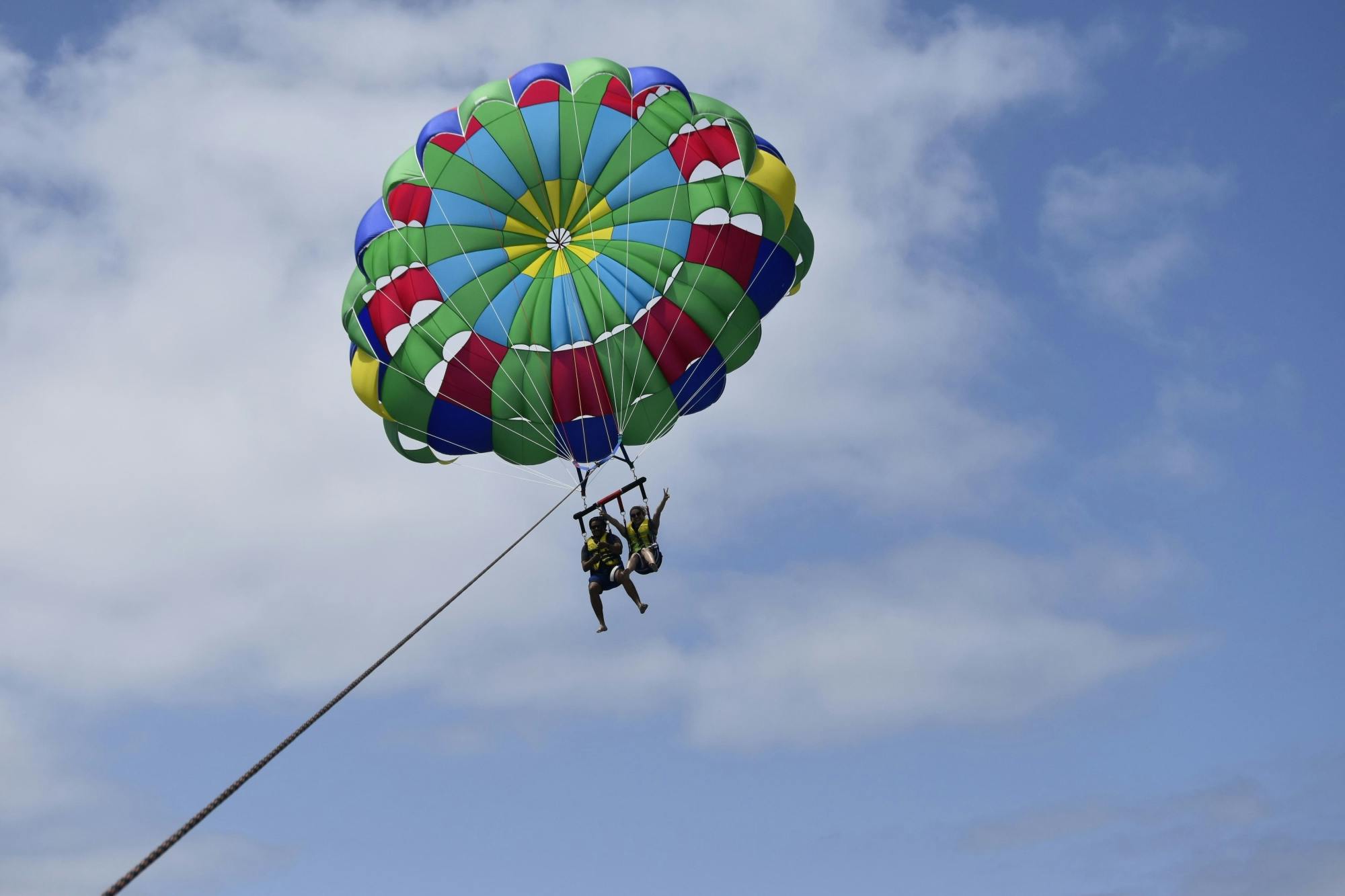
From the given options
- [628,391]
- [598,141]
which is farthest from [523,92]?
[628,391]

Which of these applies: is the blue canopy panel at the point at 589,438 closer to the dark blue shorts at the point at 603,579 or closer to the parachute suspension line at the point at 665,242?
the parachute suspension line at the point at 665,242

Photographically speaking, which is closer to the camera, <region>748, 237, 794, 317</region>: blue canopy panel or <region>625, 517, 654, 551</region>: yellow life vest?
<region>625, 517, 654, 551</region>: yellow life vest

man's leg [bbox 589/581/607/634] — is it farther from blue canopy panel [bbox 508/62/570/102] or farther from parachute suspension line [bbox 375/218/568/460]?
blue canopy panel [bbox 508/62/570/102]

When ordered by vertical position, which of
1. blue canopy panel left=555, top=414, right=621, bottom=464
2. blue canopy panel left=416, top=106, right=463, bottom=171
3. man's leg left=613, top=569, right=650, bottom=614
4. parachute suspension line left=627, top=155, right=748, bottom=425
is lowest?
man's leg left=613, top=569, right=650, bottom=614

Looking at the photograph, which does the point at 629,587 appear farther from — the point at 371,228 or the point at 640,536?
the point at 371,228

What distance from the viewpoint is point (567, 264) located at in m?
15.0

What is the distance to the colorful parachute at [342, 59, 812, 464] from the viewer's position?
14.4 metres

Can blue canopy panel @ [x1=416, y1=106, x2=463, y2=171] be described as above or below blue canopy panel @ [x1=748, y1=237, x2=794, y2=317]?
above

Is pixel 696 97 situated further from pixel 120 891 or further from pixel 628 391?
pixel 120 891

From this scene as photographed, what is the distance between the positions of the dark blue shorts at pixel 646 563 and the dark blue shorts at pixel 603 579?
0.90 feet

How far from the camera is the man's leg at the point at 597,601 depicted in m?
13.5

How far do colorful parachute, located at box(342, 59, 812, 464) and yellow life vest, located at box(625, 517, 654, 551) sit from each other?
3.71 feet

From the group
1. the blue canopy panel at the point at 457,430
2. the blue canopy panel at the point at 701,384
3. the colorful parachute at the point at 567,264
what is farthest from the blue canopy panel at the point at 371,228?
the blue canopy panel at the point at 701,384

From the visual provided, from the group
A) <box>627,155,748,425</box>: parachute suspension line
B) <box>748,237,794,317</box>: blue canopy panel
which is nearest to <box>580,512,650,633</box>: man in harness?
<box>627,155,748,425</box>: parachute suspension line
